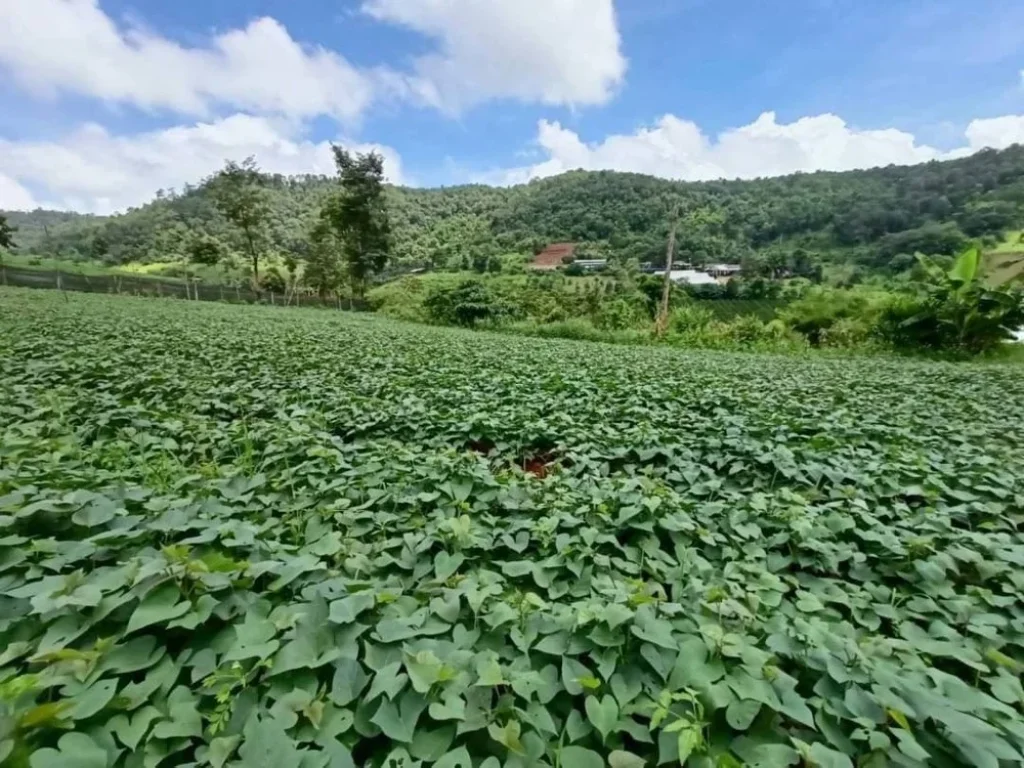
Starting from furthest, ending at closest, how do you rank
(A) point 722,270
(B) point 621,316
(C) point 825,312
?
(A) point 722,270
(B) point 621,316
(C) point 825,312

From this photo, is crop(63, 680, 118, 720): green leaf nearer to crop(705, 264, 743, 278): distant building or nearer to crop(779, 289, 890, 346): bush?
crop(779, 289, 890, 346): bush

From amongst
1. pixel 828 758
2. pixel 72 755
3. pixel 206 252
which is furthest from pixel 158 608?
pixel 206 252

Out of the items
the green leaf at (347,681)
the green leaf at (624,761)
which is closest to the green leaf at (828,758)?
the green leaf at (624,761)

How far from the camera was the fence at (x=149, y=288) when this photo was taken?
2192cm

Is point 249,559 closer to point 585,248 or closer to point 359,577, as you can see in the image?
point 359,577

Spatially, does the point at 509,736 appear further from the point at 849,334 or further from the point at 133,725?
the point at 849,334

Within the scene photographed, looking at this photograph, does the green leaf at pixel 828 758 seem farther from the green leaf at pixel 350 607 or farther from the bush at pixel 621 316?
the bush at pixel 621 316

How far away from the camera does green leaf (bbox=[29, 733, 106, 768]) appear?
2.99 feet

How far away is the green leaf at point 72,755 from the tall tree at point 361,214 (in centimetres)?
3206

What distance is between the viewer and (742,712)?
1171 millimetres

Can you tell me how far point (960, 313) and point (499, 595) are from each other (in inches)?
593

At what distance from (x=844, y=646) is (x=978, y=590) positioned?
843 millimetres

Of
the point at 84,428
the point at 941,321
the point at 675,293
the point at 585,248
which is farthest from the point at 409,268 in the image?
the point at 84,428

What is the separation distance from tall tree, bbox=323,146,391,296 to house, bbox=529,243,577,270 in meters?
15.8
